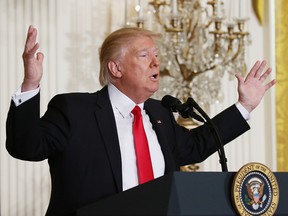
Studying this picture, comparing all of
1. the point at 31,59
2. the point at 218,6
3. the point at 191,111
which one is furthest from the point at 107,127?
the point at 218,6

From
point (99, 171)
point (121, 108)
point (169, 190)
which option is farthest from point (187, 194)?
point (121, 108)

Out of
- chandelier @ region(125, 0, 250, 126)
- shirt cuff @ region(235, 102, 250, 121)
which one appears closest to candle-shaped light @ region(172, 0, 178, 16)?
chandelier @ region(125, 0, 250, 126)

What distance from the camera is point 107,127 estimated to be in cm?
235

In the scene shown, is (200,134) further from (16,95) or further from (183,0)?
(183,0)

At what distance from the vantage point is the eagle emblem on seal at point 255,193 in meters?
1.72

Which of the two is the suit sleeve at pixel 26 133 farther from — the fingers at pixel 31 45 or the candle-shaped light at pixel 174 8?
the candle-shaped light at pixel 174 8

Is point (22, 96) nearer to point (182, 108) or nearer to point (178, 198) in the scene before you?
point (182, 108)

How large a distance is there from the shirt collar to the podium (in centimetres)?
74

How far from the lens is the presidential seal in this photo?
1710mm

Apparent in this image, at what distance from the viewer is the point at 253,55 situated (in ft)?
15.6

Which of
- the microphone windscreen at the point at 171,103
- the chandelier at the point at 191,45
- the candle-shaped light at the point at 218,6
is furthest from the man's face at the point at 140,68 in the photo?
the candle-shaped light at the point at 218,6

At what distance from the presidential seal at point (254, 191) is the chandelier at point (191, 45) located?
2128mm

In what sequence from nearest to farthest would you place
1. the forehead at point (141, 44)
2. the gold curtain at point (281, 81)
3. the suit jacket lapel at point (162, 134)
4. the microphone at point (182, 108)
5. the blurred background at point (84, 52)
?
the microphone at point (182, 108) → the suit jacket lapel at point (162, 134) → the forehead at point (141, 44) → the blurred background at point (84, 52) → the gold curtain at point (281, 81)

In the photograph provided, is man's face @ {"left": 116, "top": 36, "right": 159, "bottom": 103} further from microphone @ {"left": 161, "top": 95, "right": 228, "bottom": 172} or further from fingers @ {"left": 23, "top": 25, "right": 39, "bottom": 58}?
fingers @ {"left": 23, "top": 25, "right": 39, "bottom": 58}
